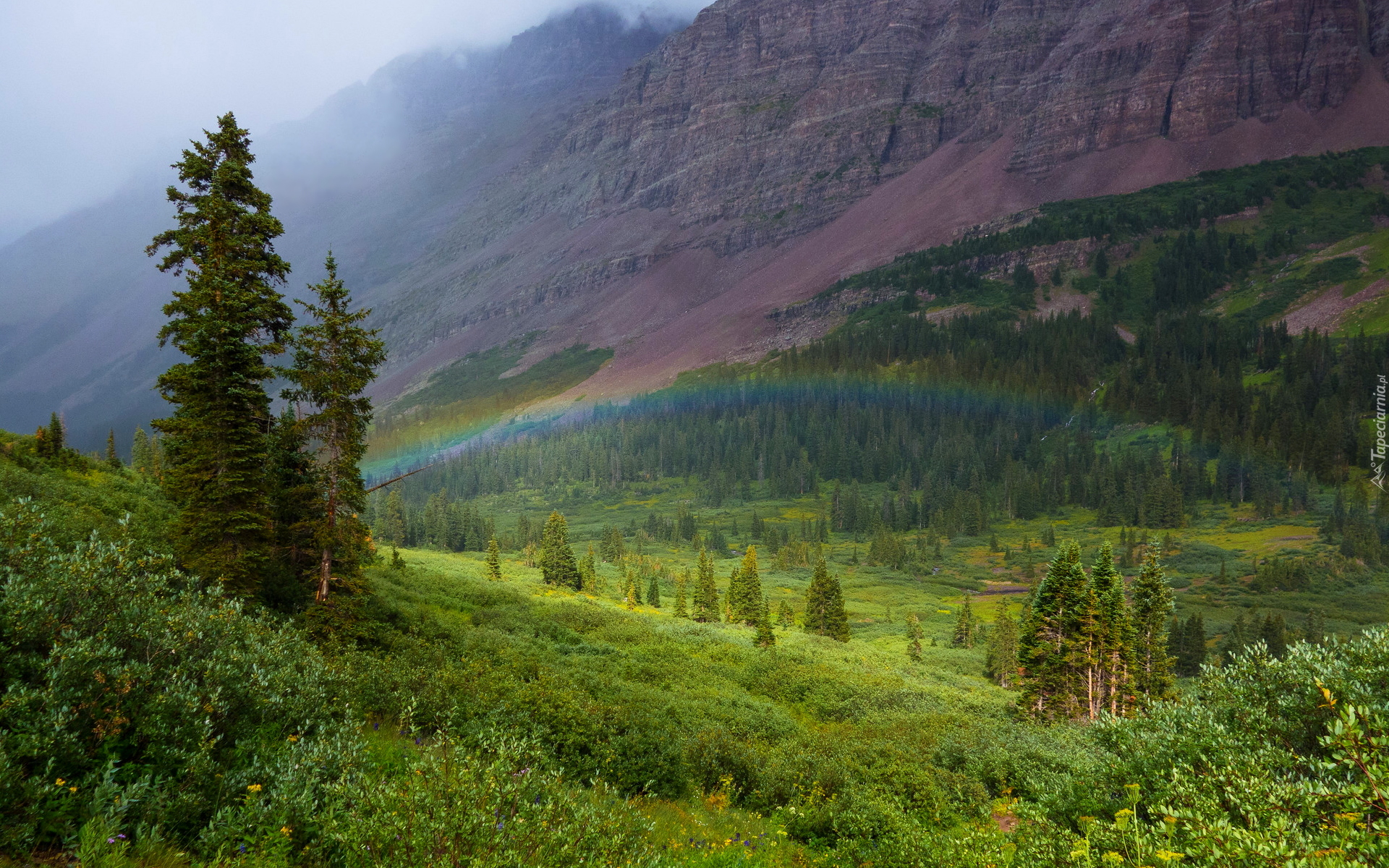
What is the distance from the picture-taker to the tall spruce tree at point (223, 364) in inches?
833

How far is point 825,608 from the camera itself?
246ft

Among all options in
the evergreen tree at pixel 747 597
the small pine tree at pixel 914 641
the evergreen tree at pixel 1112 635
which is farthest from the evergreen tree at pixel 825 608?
the evergreen tree at pixel 1112 635

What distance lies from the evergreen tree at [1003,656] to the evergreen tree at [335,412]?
56945 millimetres

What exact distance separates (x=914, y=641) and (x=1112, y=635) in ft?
107

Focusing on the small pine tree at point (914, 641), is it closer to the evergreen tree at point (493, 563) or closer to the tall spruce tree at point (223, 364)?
the evergreen tree at point (493, 563)

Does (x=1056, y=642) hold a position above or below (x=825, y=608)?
above

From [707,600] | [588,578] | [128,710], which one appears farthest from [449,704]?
[588,578]

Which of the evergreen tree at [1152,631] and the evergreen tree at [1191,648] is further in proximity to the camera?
the evergreen tree at [1191,648]

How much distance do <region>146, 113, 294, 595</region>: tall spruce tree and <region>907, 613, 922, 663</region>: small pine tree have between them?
2365 inches

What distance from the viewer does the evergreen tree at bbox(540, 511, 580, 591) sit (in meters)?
81.2

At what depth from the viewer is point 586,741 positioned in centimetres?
1708

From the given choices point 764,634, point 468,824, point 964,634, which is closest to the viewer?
point 468,824

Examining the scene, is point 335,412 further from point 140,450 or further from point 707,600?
point 140,450

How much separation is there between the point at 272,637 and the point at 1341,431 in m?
214
